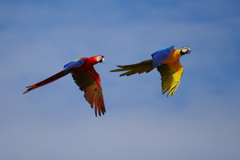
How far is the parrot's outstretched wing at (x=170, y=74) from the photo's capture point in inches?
550

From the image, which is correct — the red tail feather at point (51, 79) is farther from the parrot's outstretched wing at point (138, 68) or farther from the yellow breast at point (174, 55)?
the yellow breast at point (174, 55)

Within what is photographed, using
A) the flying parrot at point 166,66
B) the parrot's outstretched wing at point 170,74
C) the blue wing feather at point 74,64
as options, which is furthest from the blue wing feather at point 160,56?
the blue wing feather at point 74,64

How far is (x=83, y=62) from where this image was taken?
13.9 metres

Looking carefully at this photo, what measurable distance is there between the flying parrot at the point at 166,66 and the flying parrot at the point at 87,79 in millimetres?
1051

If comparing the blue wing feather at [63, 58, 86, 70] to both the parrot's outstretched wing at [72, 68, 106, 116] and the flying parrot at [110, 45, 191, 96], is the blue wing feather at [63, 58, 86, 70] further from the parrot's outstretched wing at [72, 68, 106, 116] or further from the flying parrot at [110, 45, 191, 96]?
the flying parrot at [110, 45, 191, 96]

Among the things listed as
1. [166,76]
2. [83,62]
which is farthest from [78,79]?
[166,76]

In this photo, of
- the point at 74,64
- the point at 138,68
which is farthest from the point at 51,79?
the point at 138,68

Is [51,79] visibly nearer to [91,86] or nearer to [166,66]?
[91,86]

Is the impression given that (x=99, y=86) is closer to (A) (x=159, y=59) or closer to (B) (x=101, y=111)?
(B) (x=101, y=111)

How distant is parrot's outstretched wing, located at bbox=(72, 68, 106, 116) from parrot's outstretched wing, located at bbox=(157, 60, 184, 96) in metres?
1.81

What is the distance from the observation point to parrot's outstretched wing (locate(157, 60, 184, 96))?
45.8ft

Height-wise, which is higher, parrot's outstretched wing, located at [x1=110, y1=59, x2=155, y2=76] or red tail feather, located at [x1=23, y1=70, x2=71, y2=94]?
red tail feather, located at [x1=23, y1=70, x2=71, y2=94]

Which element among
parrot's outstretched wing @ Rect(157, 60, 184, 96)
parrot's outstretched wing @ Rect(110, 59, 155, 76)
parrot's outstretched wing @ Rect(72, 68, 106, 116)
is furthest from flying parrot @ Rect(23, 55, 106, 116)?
parrot's outstretched wing @ Rect(157, 60, 184, 96)

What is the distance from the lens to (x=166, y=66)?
1420 centimetres
